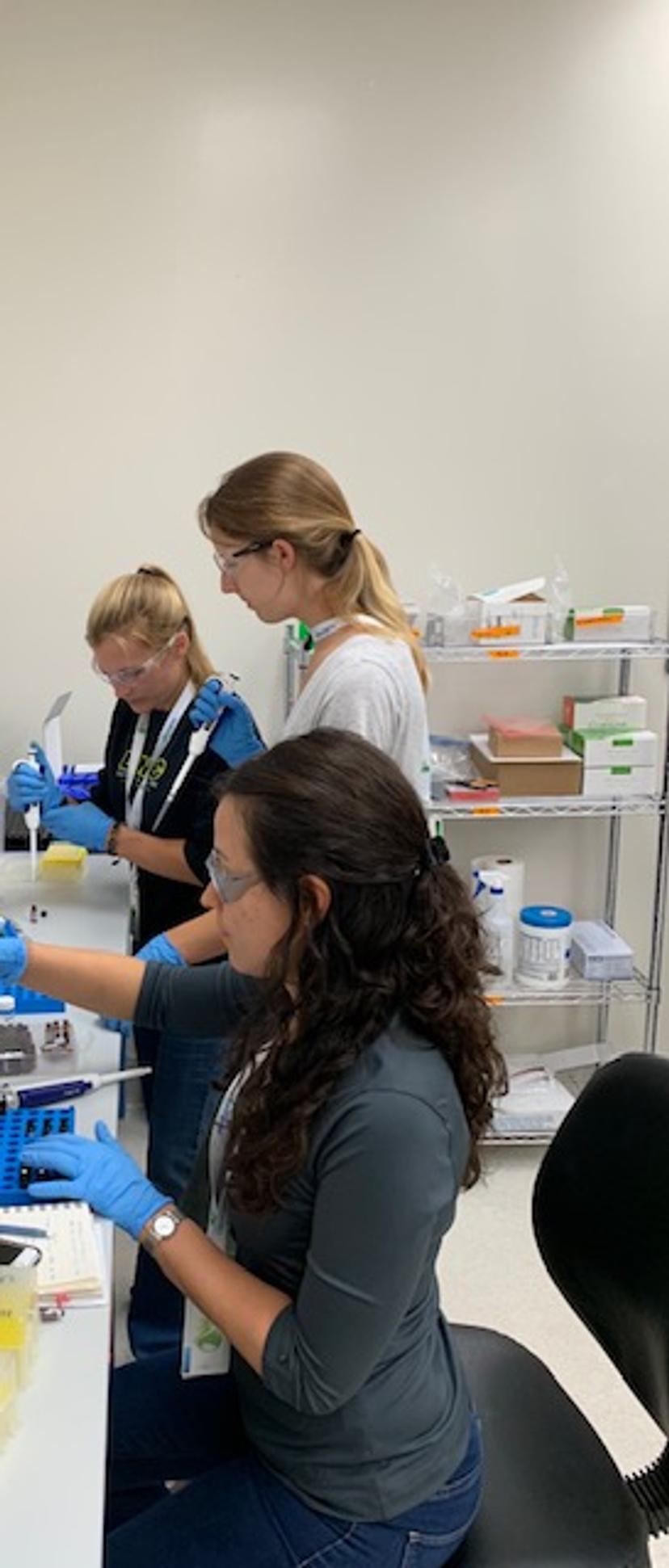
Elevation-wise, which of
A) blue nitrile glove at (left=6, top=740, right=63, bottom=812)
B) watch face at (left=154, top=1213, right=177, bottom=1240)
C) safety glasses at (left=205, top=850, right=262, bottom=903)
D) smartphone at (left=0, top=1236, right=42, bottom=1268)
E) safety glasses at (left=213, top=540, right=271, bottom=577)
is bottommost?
watch face at (left=154, top=1213, right=177, bottom=1240)

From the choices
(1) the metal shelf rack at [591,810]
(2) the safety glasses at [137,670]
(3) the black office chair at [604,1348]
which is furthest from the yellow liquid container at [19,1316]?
(1) the metal shelf rack at [591,810]

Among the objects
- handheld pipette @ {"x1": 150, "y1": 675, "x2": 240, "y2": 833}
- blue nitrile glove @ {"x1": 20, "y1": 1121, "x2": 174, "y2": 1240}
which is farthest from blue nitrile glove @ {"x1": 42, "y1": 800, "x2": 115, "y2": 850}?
blue nitrile glove @ {"x1": 20, "y1": 1121, "x2": 174, "y2": 1240}

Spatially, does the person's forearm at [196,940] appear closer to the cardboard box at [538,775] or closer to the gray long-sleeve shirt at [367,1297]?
the gray long-sleeve shirt at [367,1297]

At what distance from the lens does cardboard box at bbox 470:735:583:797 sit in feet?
9.43

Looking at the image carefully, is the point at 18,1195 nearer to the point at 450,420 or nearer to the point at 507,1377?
the point at 507,1377

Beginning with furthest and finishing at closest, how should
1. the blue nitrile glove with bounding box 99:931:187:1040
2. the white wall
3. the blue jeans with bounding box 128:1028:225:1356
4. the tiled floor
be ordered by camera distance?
the white wall → the tiled floor → the blue jeans with bounding box 128:1028:225:1356 → the blue nitrile glove with bounding box 99:931:187:1040

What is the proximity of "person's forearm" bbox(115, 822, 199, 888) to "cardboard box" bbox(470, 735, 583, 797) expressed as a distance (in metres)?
0.92

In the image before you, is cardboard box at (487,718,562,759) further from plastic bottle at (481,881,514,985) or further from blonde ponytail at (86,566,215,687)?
blonde ponytail at (86,566,215,687)

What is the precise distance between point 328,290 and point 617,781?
1221 mm

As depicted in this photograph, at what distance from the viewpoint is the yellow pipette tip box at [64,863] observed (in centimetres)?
246

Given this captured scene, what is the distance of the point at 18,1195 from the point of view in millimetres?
1319

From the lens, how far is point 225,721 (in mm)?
2230

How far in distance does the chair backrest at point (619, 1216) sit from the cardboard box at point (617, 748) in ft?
4.73

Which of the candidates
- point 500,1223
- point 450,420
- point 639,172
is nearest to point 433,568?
point 450,420
